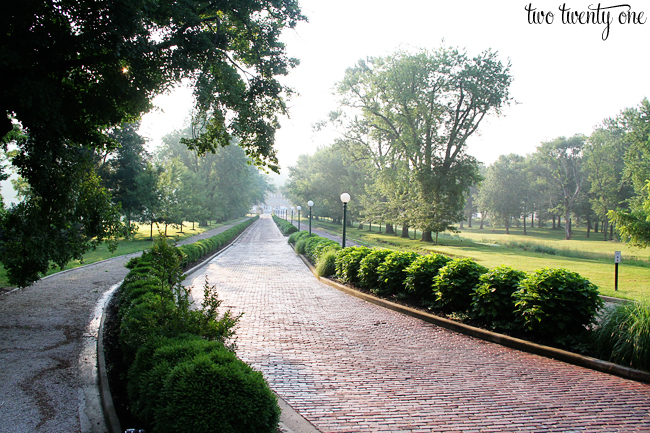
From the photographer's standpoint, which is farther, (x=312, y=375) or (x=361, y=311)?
(x=361, y=311)

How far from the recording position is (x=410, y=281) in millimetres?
8586

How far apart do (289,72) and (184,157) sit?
A: 5231 cm

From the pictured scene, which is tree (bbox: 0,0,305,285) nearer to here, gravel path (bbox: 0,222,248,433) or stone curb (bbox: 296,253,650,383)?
gravel path (bbox: 0,222,248,433)

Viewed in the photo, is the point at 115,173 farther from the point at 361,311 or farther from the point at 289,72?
the point at 361,311

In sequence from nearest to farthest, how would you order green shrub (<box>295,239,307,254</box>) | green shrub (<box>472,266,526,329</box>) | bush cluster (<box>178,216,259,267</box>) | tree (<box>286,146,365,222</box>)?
green shrub (<box>472,266,526,329</box>) < bush cluster (<box>178,216,259,267</box>) < green shrub (<box>295,239,307,254</box>) < tree (<box>286,146,365,222</box>)

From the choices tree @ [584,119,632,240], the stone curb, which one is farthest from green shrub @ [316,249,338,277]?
tree @ [584,119,632,240]

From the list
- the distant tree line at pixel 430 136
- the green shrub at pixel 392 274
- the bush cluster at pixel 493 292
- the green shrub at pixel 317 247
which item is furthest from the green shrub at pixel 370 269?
the distant tree line at pixel 430 136

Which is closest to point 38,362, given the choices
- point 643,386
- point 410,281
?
point 410,281

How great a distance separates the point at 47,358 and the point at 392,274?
704 cm

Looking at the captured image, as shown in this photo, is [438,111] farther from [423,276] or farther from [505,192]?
[505,192]

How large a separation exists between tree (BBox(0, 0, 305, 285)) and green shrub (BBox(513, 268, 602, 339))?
7.31 meters

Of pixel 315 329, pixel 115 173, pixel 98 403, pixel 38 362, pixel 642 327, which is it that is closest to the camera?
pixel 98 403

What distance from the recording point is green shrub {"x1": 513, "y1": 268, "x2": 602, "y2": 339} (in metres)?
5.74

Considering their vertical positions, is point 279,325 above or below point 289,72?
below
